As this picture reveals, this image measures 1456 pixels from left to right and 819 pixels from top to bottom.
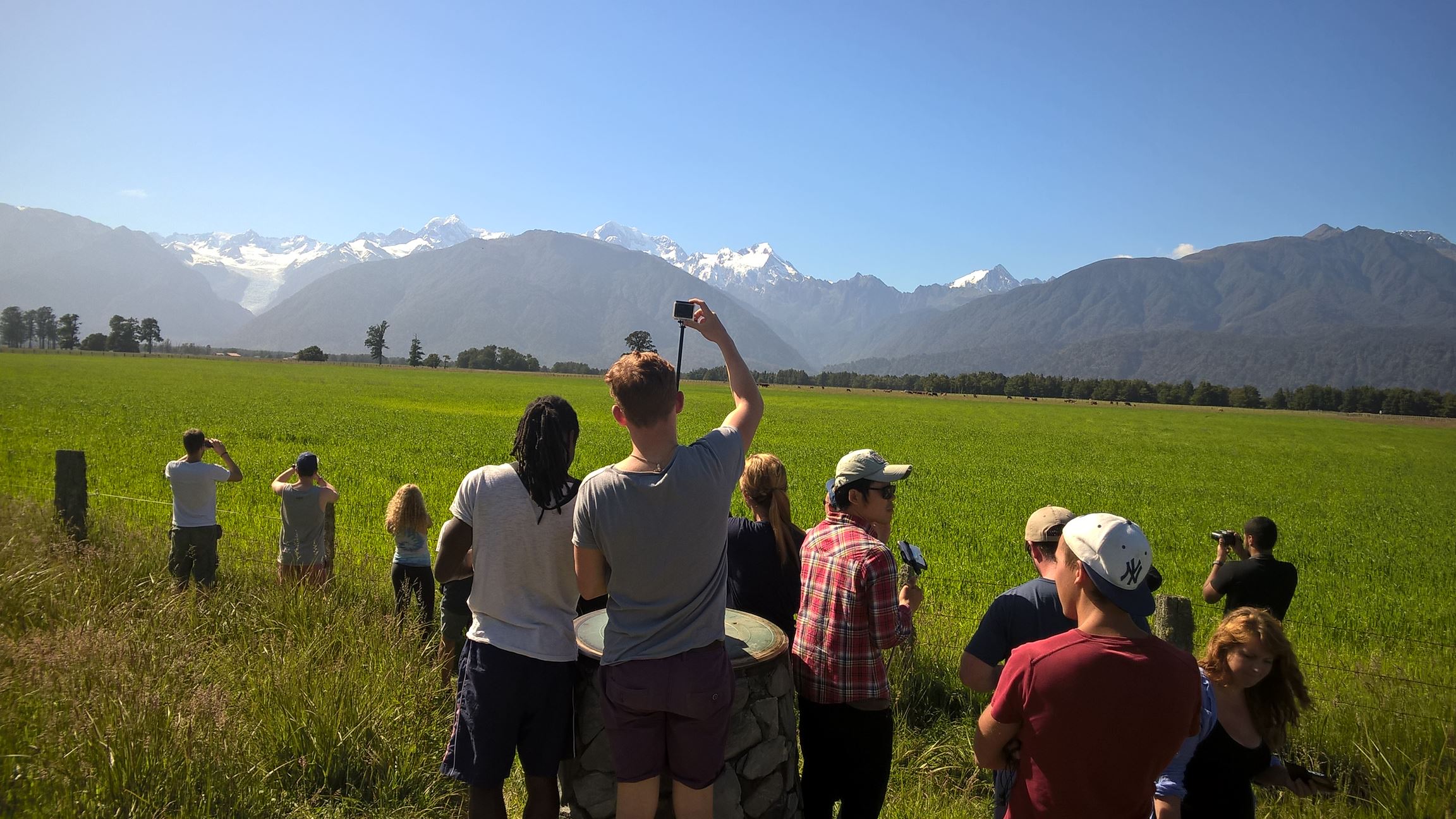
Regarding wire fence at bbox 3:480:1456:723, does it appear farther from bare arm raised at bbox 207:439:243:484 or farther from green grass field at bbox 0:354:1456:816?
bare arm raised at bbox 207:439:243:484

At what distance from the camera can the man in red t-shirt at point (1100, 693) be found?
226 cm

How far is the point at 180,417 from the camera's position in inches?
1074

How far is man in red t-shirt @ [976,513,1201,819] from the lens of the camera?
7.41ft

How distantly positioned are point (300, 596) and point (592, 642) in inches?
147

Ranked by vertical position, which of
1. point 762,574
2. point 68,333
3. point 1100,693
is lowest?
point 762,574

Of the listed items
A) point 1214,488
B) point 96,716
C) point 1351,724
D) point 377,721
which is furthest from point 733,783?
point 1214,488

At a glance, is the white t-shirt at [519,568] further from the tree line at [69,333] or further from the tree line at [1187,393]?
the tree line at [69,333]

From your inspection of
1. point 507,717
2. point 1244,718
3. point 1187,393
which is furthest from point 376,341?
point 1244,718

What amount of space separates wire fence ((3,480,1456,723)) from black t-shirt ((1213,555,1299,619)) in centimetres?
77

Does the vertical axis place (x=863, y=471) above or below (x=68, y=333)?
below

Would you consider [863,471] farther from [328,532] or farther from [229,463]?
[229,463]

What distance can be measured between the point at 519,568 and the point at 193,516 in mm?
5271

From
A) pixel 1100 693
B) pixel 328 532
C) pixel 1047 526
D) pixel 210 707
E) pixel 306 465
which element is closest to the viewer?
pixel 1100 693

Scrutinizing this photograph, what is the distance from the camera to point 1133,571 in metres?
2.27
